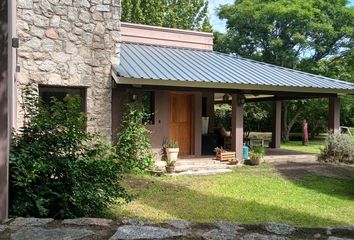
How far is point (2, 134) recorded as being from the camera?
13.5 feet

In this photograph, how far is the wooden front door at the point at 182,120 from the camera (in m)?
13.2

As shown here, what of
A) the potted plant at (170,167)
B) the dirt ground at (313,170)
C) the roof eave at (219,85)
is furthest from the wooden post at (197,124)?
the potted plant at (170,167)

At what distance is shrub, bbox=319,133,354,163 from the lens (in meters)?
13.1

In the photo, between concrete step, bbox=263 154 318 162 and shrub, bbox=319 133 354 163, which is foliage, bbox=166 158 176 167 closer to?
concrete step, bbox=263 154 318 162

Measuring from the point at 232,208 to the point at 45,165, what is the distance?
11.6 feet

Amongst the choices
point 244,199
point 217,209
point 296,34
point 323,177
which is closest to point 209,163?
point 323,177

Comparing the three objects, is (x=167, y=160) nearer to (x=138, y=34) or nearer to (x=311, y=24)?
(x=138, y=34)

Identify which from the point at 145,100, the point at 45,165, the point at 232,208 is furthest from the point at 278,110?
the point at 45,165

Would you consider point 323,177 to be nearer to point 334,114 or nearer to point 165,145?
point 334,114

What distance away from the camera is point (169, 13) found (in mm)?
30672

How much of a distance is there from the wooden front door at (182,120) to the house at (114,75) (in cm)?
3

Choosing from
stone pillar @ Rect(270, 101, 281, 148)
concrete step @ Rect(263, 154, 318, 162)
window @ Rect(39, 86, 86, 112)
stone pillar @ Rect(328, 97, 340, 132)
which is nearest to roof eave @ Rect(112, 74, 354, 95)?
Result: stone pillar @ Rect(328, 97, 340, 132)

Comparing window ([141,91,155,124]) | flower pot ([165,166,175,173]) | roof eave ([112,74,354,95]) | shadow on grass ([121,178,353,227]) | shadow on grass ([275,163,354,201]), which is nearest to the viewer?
shadow on grass ([121,178,353,227])

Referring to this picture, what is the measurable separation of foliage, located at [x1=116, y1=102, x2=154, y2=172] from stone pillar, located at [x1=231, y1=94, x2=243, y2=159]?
9.64 ft
